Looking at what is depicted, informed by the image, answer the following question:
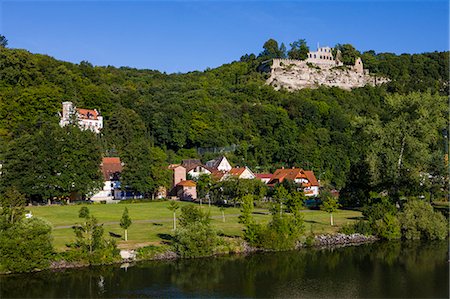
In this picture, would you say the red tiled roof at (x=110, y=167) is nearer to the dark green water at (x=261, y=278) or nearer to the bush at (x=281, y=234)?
the bush at (x=281, y=234)

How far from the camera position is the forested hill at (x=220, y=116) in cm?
4819

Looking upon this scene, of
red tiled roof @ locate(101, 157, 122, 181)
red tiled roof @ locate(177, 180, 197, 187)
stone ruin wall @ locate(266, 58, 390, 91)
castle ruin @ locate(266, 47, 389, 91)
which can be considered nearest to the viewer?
red tiled roof @ locate(177, 180, 197, 187)

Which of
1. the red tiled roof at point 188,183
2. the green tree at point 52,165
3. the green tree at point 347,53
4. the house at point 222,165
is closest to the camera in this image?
the green tree at point 52,165

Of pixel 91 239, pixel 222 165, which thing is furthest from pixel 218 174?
pixel 91 239

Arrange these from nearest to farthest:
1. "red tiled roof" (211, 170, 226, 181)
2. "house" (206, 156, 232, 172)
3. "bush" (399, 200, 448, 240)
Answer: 1. "bush" (399, 200, 448, 240)
2. "red tiled roof" (211, 170, 226, 181)
3. "house" (206, 156, 232, 172)

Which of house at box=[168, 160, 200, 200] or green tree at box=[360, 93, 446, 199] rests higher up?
green tree at box=[360, 93, 446, 199]

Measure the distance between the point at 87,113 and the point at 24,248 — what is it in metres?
54.1

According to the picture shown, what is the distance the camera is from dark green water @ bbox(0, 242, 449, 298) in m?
23.8

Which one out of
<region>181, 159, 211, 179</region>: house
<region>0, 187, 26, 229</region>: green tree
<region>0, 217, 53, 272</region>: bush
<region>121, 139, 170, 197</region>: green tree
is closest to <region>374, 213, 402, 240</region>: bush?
<region>0, 217, 53, 272</region>: bush

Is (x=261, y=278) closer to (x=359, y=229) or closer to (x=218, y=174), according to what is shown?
(x=359, y=229)

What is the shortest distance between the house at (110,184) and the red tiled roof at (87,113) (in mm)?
15929

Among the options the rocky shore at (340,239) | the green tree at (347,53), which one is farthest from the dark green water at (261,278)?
the green tree at (347,53)

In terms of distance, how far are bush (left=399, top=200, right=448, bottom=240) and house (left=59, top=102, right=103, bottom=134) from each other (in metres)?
48.1

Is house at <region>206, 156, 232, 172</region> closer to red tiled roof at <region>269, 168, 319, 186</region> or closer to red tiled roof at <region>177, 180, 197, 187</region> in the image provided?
red tiled roof at <region>269, 168, 319, 186</region>
